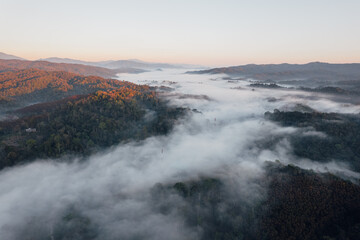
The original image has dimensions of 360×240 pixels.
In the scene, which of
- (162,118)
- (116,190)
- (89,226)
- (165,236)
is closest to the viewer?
(165,236)

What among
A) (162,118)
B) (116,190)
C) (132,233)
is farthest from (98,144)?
(132,233)

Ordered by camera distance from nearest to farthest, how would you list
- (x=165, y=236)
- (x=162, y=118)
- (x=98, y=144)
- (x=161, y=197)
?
(x=165, y=236) < (x=161, y=197) < (x=98, y=144) < (x=162, y=118)

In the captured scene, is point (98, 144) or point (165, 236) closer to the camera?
point (165, 236)

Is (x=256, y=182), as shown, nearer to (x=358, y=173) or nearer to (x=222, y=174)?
(x=222, y=174)

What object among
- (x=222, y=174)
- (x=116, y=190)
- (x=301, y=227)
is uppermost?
(x=301, y=227)

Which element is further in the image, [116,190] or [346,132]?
[346,132]

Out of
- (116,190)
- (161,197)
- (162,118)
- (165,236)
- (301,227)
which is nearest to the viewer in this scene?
(301,227)

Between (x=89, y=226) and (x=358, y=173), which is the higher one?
(x=358, y=173)

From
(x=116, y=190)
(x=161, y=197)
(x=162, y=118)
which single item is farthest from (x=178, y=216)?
(x=162, y=118)

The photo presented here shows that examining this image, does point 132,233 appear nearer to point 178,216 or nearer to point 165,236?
point 165,236
